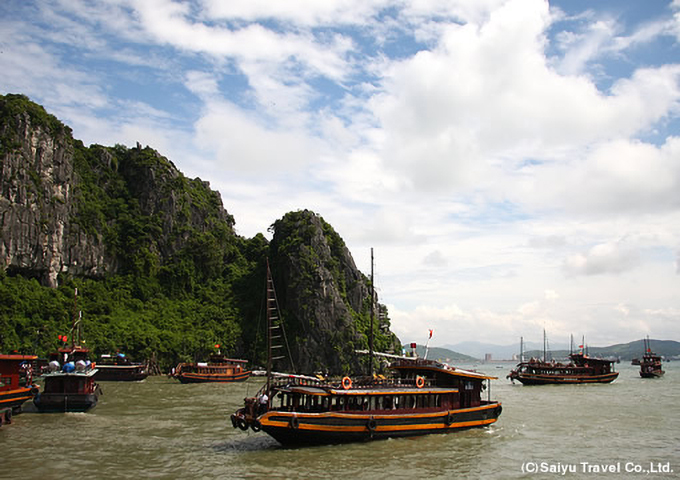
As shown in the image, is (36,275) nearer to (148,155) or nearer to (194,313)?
(194,313)

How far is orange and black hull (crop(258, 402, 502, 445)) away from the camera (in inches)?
966

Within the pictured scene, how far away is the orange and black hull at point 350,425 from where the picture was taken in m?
24.5

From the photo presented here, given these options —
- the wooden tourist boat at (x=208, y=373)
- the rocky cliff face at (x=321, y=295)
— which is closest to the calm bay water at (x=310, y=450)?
the wooden tourist boat at (x=208, y=373)

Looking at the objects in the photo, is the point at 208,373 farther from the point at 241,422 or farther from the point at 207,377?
the point at 241,422

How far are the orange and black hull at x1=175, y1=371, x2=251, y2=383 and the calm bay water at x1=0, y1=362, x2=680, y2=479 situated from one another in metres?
30.0

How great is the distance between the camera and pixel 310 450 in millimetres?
24797

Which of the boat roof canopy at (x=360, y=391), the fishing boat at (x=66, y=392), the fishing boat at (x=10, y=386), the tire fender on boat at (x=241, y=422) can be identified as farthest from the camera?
the fishing boat at (x=66, y=392)

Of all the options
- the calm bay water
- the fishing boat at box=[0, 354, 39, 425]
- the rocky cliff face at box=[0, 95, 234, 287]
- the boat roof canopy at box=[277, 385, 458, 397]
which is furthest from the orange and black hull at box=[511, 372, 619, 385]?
the rocky cliff face at box=[0, 95, 234, 287]

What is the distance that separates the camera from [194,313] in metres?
107

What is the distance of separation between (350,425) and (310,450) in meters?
2.30

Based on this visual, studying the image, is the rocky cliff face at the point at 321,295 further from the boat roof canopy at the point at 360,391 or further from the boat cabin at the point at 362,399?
the boat roof canopy at the point at 360,391

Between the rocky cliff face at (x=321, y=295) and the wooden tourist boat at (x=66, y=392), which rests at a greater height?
the rocky cliff face at (x=321, y=295)

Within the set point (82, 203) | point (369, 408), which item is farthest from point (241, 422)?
point (82, 203)

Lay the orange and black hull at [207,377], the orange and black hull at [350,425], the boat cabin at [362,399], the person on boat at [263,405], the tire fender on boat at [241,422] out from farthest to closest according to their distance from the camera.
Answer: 1. the orange and black hull at [207,377]
2. the boat cabin at [362,399]
3. the person on boat at [263,405]
4. the tire fender on boat at [241,422]
5. the orange and black hull at [350,425]
